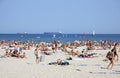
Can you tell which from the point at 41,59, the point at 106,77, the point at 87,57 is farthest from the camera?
the point at 87,57

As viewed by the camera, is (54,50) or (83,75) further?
(54,50)

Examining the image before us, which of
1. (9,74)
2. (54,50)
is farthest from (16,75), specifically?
(54,50)

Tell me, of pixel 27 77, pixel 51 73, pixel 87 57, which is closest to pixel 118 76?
pixel 51 73

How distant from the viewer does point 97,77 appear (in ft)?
35.4

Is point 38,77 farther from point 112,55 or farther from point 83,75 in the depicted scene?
point 112,55

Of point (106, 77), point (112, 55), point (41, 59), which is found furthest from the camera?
point (41, 59)

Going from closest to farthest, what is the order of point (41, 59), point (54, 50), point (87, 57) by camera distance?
point (41, 59) → point (87, 57) → point (54, 50)

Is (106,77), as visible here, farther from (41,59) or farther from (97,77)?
(41,59)

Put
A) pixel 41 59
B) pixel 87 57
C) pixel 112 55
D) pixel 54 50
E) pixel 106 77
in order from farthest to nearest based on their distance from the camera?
pixel 54 50 → pixel 87 57 → pixel 41 59 → pixel 112 55 → pixel 106 77

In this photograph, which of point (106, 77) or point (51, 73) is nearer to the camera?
point (106, 77)

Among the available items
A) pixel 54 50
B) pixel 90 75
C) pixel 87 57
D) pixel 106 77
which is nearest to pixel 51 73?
pixel 90 75

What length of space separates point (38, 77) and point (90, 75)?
2189 mm

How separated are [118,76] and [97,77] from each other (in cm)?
91

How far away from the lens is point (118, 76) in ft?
36.1
